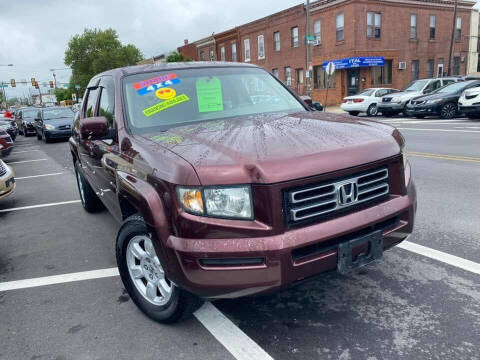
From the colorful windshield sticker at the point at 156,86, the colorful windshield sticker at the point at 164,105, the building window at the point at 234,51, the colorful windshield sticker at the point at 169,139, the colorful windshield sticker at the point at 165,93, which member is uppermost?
the building window at the point at 234,51

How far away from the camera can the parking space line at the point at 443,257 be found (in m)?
3.46

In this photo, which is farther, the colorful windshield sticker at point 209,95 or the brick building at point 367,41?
the brick building at point 367,41

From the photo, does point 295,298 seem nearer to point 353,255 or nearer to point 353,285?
point 353,285

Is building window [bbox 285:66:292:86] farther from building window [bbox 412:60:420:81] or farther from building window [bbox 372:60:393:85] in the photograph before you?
building window [bbox 412:60:420:81]

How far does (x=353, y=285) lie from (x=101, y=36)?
73235 mm

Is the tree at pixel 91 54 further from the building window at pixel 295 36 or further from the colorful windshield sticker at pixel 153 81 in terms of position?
the colorful windshield sticker at pixel 153 81

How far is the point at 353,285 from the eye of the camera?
3258 mm

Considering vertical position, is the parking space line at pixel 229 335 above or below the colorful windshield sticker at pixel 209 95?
below

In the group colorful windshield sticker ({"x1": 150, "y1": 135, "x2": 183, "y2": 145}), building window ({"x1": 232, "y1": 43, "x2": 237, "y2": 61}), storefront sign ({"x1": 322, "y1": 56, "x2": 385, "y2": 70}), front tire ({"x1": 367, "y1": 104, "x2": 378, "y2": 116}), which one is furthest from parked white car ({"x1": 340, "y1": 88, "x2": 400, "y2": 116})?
building window ({"x1": 232, "y1": 43, "x2": 237, "y2": 61})

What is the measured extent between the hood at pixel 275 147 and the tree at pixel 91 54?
69404 millimetres

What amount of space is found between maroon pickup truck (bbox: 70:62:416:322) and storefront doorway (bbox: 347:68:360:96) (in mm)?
27877

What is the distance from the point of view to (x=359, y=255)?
8.20ft

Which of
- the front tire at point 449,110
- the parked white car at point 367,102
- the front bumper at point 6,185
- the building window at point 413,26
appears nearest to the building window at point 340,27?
the building window at point 413,26

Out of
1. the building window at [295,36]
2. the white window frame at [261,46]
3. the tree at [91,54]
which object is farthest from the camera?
the tree at [91,54]
